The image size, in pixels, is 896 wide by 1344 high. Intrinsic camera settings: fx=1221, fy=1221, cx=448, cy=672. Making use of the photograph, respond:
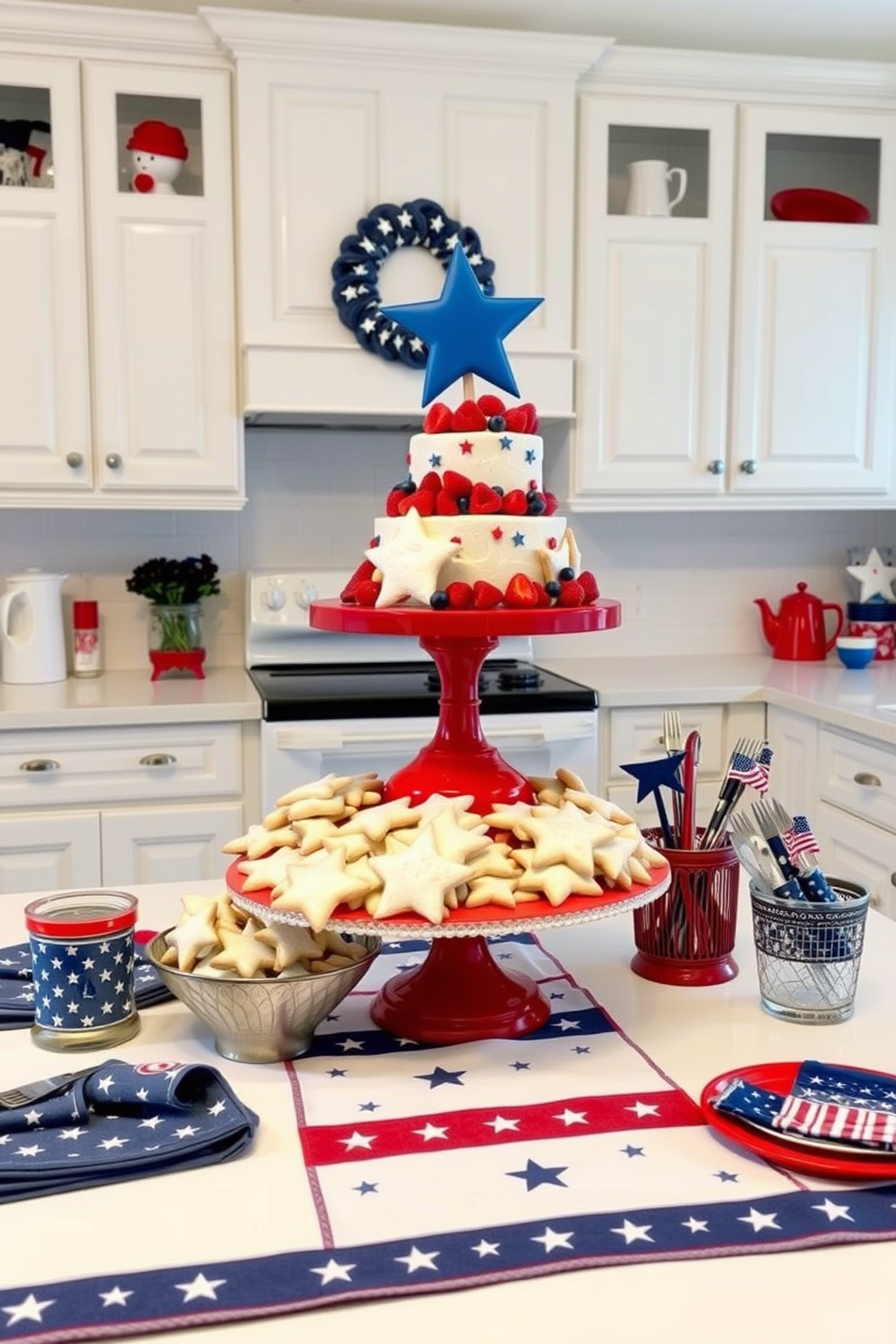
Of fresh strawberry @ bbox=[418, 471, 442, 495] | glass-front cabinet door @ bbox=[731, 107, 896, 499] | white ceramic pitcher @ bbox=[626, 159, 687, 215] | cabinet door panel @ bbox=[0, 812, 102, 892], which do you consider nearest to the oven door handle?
cabinet door panel @ bbox=[0, 812, 102, 892]

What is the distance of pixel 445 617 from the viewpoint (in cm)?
112

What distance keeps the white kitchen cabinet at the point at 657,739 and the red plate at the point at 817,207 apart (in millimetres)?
1244

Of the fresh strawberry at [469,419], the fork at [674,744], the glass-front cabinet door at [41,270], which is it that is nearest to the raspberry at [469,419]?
the fresh strawberry at [469,419]

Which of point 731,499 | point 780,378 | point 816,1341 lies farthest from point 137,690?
point 816,1341

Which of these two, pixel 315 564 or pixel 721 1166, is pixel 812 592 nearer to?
pixel 315 564

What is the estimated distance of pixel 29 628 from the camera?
9.51 ft

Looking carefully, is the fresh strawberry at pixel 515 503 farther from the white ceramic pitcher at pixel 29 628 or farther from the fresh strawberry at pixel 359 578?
the white ceramic pitcher at pixel 29 628

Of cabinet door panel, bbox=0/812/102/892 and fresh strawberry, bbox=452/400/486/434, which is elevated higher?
Answer: fresh strawberry, bbox=452/400/486/434

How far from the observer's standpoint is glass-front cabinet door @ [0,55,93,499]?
2.67 meters

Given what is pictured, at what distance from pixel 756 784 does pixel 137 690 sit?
1.93m

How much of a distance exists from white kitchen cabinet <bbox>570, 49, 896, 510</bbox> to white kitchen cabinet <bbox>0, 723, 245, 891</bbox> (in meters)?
1.12

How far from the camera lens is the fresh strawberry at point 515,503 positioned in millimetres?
1202

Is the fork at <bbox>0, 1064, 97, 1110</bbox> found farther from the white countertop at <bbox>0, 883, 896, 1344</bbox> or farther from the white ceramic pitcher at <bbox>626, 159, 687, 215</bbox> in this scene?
the white ceramic pitcher at <bbox>626, 159, 687, 215</bbox>

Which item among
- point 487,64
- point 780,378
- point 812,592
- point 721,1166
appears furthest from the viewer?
point 812,592
